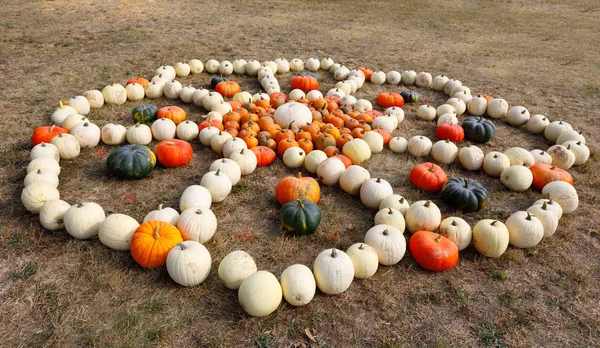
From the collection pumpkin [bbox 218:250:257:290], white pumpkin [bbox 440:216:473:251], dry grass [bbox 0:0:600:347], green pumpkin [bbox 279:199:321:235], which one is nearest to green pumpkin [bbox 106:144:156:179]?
dry grass [bbox 0:0:600:347]

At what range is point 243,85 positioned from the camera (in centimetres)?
1026

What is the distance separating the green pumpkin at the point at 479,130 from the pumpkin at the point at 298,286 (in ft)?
16.5

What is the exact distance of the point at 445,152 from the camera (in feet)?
22.8

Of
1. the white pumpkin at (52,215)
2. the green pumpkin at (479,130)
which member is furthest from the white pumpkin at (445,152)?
the white pumpkin at (52,215)

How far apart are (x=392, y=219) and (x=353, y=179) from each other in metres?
1.04

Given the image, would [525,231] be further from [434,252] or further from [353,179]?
[353,179]

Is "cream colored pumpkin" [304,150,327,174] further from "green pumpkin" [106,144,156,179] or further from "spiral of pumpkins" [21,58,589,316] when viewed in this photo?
"green pumpkin" [106,144,156,179]

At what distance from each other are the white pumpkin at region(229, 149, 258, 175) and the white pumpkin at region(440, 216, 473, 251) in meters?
2.98

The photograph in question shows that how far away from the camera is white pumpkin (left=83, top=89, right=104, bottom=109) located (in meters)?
8.24

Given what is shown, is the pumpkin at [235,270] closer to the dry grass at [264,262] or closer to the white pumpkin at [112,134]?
the dry grass at [264,262]

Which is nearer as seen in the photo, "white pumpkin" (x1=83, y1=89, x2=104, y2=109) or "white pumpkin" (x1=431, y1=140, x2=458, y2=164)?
"white pumpkin" (x1=431, y1=140, x2=458, y2=164)

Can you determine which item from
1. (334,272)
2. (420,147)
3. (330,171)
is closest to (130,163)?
(330,171)

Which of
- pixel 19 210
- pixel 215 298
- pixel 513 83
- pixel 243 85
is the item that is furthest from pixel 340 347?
pixel 513 83

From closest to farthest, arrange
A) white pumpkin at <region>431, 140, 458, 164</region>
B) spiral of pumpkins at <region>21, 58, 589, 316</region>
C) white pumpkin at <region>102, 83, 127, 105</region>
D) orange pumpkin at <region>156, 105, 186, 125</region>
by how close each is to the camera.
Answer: spiral of pumpkins at <region>21, 58, 589, 316</region>
white pumpkin at <region>431, 140, 458, 164</region>
orange pumpkin at <region>156, 105, 186, 125</region>
white pumpkin at <region>102, 83, 127, 105</region>
